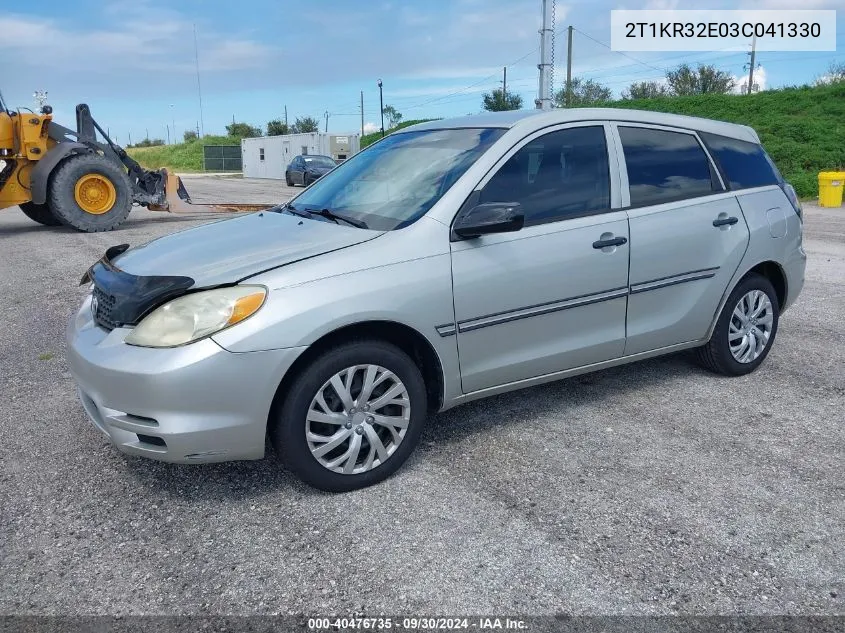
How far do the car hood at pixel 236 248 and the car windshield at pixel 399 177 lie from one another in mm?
219

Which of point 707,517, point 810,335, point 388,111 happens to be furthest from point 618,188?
point 388,111

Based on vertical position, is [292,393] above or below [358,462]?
above

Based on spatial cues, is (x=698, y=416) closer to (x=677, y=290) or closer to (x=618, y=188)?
(x=677, y=290)

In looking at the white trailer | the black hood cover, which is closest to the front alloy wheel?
the black hood cover

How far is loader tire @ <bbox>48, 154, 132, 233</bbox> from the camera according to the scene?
40.8ft

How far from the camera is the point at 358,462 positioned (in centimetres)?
342

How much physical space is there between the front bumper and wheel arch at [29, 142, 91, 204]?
34.6ft

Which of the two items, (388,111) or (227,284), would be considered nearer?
(227,284)

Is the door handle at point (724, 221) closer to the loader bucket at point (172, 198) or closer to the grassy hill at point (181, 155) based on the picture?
the loader bucket at point (172, 198)

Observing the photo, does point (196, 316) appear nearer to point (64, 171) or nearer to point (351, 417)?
point (351, 417)

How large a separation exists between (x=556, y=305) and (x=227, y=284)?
1714 mm

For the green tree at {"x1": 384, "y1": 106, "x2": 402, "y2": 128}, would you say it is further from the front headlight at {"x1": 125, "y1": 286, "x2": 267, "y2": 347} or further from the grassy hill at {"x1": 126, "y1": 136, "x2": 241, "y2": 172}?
the front headlight at {"x1": 125, "y1": 286, "x2": 267, "y2": 347}

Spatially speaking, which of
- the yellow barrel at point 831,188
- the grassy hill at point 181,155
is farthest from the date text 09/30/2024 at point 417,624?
the grassy hill at point 181,155

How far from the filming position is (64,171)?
1240cm
